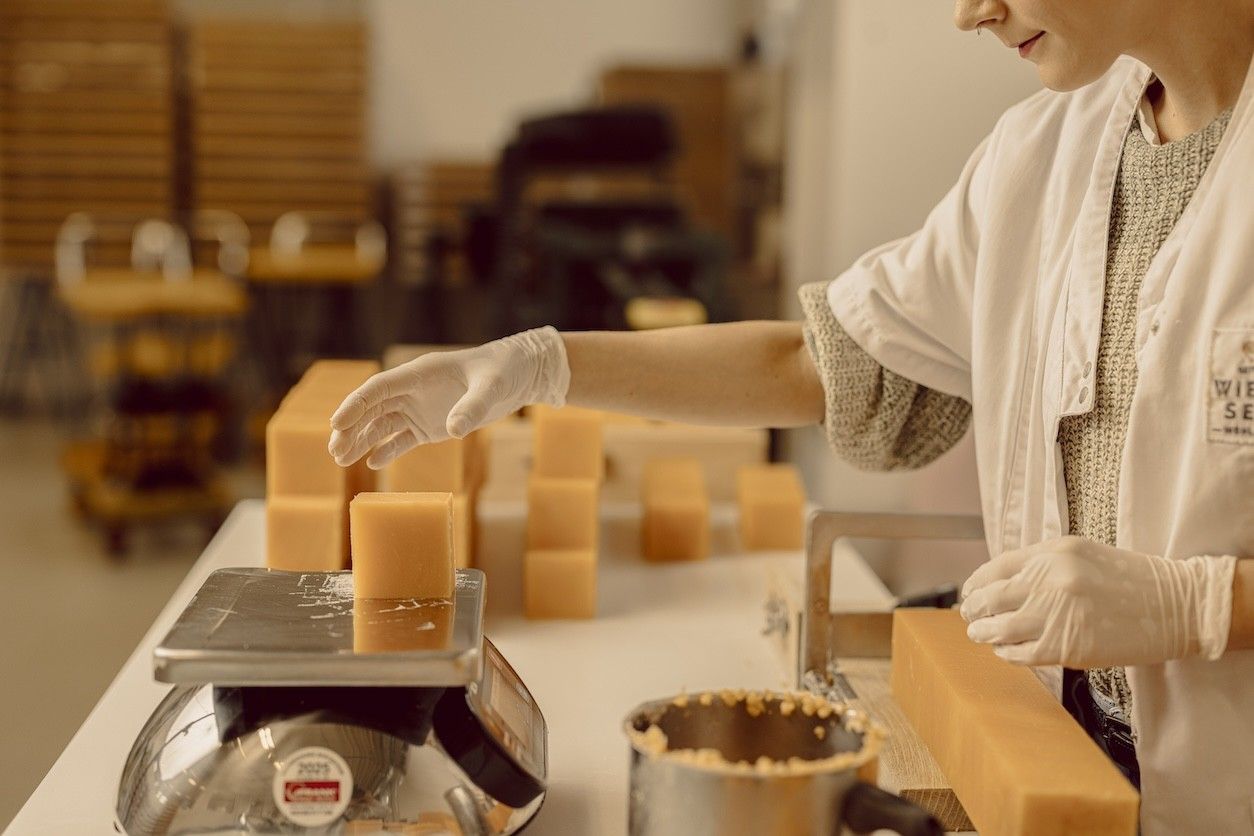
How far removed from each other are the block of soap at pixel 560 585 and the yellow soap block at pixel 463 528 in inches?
3.3

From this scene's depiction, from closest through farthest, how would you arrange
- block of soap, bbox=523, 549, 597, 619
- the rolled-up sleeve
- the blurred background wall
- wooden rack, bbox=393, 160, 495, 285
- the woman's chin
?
1. the woman's chin
2. the rolled-up sleeve
3. block of soap, bbox=523, 549, 597, 619
4. wooden rack, bbox=393, 160, 495, 285
5. the blurred background wall

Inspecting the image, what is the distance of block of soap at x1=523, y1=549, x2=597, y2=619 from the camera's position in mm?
1690

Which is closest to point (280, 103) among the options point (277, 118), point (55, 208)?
point (277, 118)

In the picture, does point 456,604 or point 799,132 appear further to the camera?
point 799,132

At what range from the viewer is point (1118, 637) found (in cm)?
98

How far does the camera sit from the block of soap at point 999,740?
2.69 ft

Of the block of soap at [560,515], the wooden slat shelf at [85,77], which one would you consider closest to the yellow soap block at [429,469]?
the block of soap at [560,515]

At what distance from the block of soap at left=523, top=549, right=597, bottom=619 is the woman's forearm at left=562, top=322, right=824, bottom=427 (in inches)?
11.0

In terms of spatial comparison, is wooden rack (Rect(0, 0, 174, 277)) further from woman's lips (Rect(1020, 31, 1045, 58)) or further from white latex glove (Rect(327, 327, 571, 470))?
woman's lips (Rect(1020, 31, 1045, 58))

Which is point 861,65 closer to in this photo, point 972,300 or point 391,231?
point 972,300

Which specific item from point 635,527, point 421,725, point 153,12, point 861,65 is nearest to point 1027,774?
point 421,725

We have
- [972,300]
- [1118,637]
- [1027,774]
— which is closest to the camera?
[1027,774]

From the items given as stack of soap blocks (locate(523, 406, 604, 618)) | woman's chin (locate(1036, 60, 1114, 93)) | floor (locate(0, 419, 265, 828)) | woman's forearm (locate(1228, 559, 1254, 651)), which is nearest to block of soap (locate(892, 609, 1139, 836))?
A: woman's forearm (locate(1228, 559, 1254, 651))

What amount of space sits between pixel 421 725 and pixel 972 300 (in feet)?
2.60
